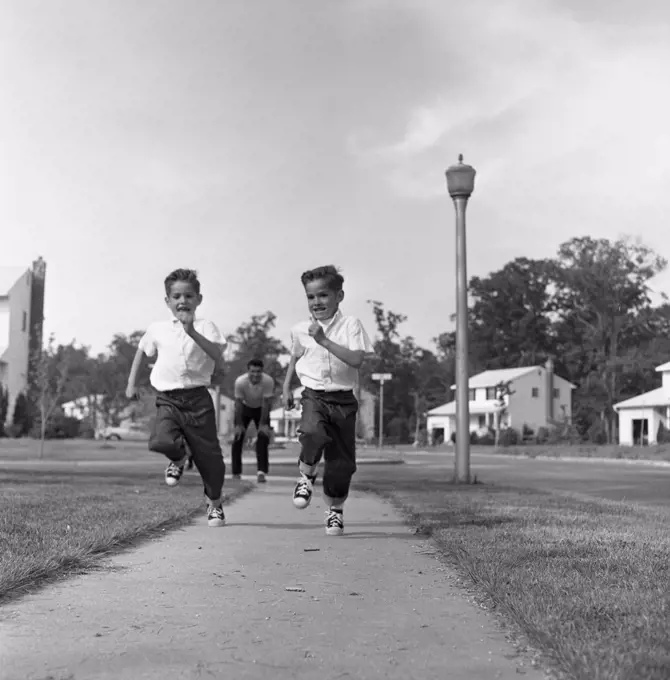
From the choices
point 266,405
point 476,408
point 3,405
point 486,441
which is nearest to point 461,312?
point 266,405

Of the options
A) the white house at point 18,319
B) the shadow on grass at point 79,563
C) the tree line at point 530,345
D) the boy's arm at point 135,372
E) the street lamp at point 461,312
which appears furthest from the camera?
the tree line at point 530,345

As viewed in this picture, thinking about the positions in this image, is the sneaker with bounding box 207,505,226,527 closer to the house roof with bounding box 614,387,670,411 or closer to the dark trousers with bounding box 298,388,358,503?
the dark trousers with bounding box 298,388,358,503

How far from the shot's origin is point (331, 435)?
7.34 m

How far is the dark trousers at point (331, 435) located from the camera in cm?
719

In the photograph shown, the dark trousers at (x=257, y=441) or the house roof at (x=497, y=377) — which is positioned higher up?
the house roof at (x=497, y=377)

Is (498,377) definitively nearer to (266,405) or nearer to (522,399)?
(522,399)

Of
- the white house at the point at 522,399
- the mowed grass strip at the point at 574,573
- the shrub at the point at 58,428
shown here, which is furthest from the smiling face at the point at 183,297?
the white house at the point at 522,399

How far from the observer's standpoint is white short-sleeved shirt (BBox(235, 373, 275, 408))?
45.5ft

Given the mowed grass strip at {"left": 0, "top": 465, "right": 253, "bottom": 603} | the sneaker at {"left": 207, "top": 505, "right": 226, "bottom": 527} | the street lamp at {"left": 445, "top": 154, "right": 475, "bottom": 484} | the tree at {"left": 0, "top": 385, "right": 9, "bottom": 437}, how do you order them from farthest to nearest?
the tree at {"left": 0, "top": 385, "right": 9, "bottom": 437}
the street lamp at {"left": 445, "top": 154, "right": 475, "bottom": 484}
the sneaker at {"left": 207, "top": 505, "right": 226, "bottom": 527}
the mowed grass strip at {"left": 0, "top": 465, "right": 253, "bottom": 603}

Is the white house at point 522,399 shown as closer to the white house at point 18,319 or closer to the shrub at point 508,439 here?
the shrub at point 508,439

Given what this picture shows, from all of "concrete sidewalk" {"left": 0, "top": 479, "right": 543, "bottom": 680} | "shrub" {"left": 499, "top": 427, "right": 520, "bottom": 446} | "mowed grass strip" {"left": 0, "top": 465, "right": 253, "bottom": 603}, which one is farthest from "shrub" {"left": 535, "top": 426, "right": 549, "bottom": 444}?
"concrete sidewalk" {"left": 0, "top": 479, "right": 543, "bottom": 680}

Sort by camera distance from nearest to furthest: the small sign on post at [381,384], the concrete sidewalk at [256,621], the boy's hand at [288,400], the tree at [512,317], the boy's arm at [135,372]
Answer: the concrete sidewalk at [256,621] < the boy's hand at [288,400] < the boy's arm at [135,372] < the small sign on post at [381,384] < the tree at [512,317]

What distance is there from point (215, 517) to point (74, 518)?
110 cm

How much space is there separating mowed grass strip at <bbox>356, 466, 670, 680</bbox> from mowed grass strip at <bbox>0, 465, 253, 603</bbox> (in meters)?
2.10
